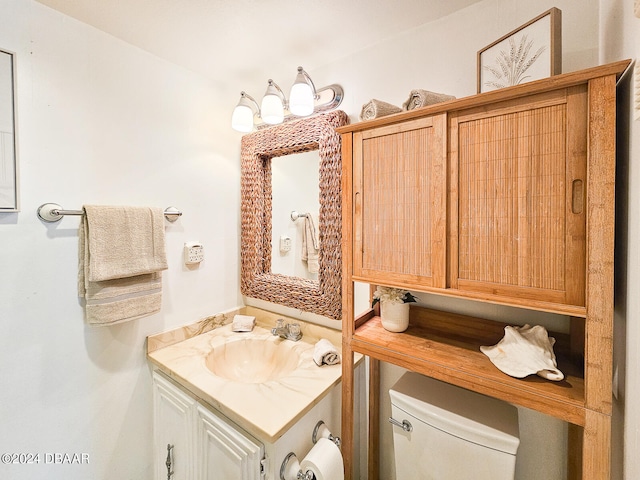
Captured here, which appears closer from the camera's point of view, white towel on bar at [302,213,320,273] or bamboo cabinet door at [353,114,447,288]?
bamboo cabinet door at [353,114,447,288]

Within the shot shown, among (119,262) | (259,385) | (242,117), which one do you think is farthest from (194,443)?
(242,117)

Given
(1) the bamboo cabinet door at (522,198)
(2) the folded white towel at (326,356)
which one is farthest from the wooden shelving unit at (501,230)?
(2) the folded white towel at (326,356)

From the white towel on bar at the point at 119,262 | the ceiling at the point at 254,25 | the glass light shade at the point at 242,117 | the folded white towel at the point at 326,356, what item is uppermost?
the ceiling at the point at 254,25

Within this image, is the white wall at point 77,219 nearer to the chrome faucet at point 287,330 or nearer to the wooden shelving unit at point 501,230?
the chrome faucet at point 287,330

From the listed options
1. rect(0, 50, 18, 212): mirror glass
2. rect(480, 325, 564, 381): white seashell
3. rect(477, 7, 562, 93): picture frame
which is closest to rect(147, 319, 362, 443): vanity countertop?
rect(480, 325, 564, 381): white seashell

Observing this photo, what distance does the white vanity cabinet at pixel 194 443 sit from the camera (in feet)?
2.85

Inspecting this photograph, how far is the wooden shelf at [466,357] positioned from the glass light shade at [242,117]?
1.12 m

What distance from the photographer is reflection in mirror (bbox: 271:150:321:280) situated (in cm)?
136

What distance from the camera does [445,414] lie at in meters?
0.87

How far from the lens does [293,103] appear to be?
1202mm

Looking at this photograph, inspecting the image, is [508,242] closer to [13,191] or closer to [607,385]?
[607,385]

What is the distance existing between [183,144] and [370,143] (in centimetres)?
99

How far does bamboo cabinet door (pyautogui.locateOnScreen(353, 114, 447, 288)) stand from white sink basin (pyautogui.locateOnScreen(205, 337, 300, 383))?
0.64 m

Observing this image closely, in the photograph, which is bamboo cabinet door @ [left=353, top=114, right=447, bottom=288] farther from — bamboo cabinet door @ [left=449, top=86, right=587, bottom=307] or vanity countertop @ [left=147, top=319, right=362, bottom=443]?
vanity countertop @ [left=147, top=319, right=362, bottom=443]
